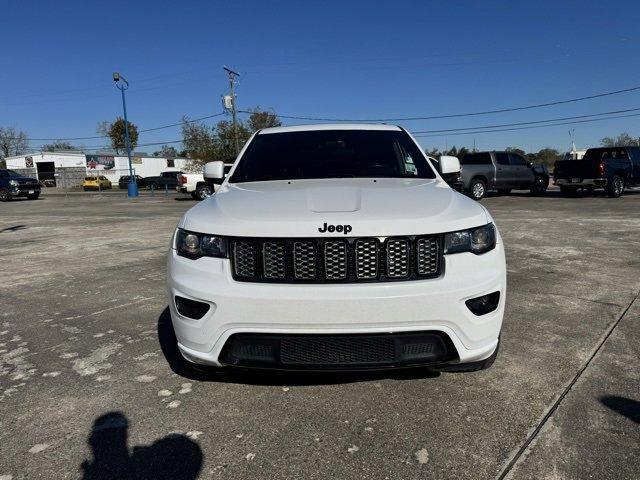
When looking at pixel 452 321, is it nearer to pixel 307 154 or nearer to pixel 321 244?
pixel 321 244

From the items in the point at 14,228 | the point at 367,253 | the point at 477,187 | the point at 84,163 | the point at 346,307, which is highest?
the point at 84,163

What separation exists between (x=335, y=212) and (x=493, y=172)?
17.8 metres

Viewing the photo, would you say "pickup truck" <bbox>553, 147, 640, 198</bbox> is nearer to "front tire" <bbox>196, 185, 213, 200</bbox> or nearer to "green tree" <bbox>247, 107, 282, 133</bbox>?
"front tire" <bbox>196, 185, 213, 200</bbox>

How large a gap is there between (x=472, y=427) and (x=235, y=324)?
132cm

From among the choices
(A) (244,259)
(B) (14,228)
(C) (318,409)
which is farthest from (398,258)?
(B) (14,228)

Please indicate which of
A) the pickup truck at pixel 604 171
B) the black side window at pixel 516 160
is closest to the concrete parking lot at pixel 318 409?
the pickup truck at pixel 604 171

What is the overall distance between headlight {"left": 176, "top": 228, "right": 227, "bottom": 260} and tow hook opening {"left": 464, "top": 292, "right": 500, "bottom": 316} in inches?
50.7

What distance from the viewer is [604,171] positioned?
16.7 m

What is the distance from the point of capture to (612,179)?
16.9 meters

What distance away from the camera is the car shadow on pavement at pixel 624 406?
8.14ft

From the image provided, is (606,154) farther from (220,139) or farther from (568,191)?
(220,139)

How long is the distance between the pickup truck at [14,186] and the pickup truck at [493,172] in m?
23.4

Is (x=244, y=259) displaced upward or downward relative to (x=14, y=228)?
upward

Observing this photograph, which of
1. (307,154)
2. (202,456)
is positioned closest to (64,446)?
(202,456)
